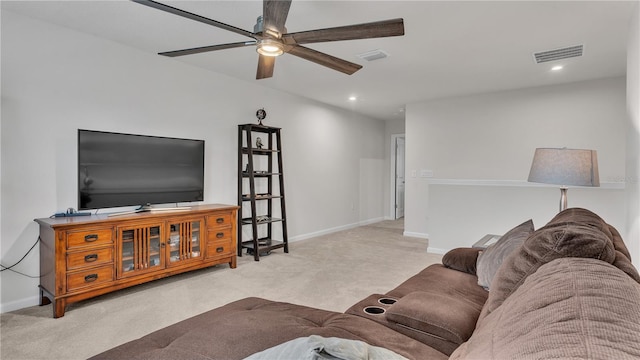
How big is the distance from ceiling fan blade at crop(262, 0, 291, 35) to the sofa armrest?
5.53 feet

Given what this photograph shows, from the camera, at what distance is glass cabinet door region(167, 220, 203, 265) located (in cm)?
336

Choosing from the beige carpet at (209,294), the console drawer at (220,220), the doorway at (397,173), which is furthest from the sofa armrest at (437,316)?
the doorway at (397,173)

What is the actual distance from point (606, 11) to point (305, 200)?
170 inches

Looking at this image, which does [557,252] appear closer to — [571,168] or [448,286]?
[448,286]

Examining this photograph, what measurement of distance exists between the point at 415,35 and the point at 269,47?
1535mm

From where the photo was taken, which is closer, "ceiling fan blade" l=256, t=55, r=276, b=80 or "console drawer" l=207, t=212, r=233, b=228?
"ceiling fan blade" l=256, t=55, r=276, b=80

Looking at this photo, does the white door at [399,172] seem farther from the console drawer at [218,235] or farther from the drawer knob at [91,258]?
the drawer knob at [91,258]

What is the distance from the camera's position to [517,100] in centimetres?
517

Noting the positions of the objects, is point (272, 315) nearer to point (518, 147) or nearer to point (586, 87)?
point (518, 147)

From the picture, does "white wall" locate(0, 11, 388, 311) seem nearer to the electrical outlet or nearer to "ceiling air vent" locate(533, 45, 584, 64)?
the electrical outlet

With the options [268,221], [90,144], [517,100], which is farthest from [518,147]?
[90,144]

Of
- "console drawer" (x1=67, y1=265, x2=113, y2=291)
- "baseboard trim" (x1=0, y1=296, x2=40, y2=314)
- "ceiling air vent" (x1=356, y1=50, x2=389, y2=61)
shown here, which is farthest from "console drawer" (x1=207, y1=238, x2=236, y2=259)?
"ceiling air vent" (x1=356, y1=50, x2=389, y2=61)

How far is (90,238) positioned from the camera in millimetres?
2756

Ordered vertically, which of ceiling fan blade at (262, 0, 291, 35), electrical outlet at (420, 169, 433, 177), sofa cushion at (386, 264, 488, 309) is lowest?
sofa cushion at (386, 264, 488, 309)
